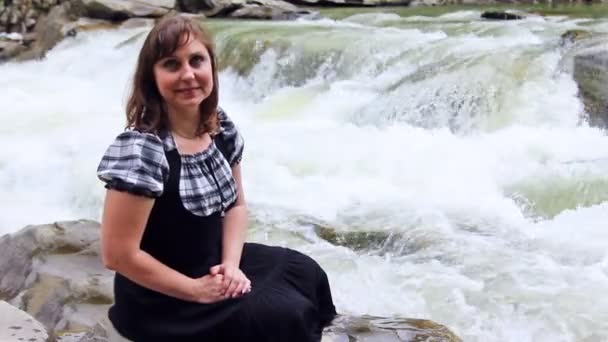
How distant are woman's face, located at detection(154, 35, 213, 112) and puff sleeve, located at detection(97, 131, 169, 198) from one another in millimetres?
142

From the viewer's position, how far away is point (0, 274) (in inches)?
148

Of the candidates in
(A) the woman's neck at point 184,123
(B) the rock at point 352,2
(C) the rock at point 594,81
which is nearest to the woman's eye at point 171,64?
(A) the woman's neck at point 184,123

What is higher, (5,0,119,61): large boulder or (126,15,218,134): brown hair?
(126,15,218,134): brown hair

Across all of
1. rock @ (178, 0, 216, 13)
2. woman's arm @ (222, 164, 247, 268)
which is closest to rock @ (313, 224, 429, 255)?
woman's arm @ (222, 164, 247, 268)

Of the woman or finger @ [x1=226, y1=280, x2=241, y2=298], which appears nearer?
the woman

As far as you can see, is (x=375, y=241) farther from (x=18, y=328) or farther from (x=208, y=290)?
(x=208, y=290)

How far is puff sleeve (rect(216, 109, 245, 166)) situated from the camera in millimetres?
2264

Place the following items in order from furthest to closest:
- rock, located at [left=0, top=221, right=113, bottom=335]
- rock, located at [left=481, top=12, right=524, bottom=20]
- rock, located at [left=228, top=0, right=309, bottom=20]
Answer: rock, located at [left=228, top=0, right=309, bottom=20] → rock, located at [left=481, top=12, right=524, bottom=20] → rock, located at [left=0, top=221, right=113, bottom=335]

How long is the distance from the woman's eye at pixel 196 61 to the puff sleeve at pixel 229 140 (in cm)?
23

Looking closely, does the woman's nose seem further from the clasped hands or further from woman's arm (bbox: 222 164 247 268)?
the clasped hands

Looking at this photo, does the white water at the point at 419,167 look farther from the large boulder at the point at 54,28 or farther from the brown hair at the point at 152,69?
the large boulder at the point at 54,28

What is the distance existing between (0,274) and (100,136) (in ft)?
12.1

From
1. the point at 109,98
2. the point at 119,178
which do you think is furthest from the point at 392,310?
the point at 109,98

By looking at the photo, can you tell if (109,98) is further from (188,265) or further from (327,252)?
(188,265)
